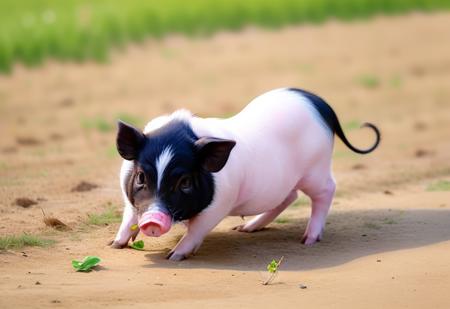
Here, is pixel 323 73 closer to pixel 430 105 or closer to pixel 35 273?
pixel 430 105

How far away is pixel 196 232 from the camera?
19.9 feet

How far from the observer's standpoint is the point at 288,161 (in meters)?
6.58

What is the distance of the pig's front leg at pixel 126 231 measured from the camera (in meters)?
6.20

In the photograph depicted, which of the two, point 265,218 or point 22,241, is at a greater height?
point 22,241

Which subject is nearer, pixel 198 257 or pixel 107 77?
pixel 198 257

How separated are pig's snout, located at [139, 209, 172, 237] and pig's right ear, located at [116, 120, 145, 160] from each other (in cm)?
47

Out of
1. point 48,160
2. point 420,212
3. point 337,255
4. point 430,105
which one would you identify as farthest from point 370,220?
point 430,105

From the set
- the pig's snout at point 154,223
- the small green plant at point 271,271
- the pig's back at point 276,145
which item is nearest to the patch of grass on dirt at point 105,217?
the pig's back at point 276,145

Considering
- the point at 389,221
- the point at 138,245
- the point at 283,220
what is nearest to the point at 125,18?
the point at 283,220

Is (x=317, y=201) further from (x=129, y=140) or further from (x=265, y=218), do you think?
(x=129, y=140)

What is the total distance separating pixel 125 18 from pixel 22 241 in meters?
11.1

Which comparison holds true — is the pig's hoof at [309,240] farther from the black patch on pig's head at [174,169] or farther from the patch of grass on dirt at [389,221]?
the black patch on pig's head at [174,169]

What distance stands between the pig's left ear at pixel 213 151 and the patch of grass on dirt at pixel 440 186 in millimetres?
2933

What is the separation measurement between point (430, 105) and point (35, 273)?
30.3ft
